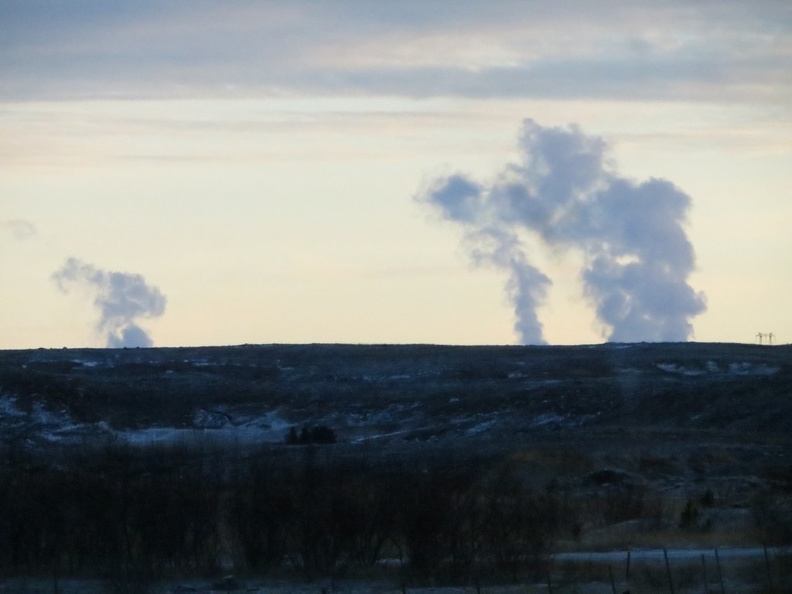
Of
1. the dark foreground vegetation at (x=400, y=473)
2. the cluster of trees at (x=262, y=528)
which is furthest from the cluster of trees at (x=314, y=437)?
the cluster of trees at (x=262, y=528)

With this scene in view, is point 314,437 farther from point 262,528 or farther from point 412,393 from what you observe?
point 262,528

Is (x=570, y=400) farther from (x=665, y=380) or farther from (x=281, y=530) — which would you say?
(x=281, y=530)

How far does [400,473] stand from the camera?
3591 cm

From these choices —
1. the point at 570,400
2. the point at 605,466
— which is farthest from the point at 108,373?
the point at 605,466

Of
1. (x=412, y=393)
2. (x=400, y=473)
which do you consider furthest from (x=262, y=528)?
(x=412, y=393)

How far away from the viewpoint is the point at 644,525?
3434 cm

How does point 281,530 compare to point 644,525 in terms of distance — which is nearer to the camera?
point 281,530

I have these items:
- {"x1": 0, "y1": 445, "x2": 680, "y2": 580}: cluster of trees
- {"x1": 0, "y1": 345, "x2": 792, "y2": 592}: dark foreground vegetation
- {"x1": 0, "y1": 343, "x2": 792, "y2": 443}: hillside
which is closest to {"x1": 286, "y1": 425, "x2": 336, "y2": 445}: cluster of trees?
{"x1": 0, "y1": 345, "x2": 792, "y2": 592}: dark foreground vegetation

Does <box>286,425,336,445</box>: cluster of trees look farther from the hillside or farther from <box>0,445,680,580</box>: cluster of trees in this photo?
<box>0,445,680,580</box>: cluster of trees

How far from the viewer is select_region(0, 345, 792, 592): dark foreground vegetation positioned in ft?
94.5

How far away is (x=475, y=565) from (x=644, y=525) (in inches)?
307

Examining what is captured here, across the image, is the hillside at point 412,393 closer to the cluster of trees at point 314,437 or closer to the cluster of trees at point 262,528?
the cluster of trees at point 314,437

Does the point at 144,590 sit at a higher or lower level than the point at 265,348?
lower

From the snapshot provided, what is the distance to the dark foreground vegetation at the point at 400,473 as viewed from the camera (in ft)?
94.5
